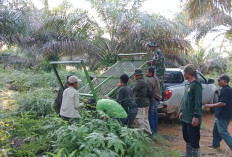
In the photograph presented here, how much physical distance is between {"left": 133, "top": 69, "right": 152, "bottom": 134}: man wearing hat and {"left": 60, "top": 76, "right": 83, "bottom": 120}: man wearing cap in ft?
4.84

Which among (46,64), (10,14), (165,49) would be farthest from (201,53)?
(10,14)

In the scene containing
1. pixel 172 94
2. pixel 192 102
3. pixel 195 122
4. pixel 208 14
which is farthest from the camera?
pixel 208 14

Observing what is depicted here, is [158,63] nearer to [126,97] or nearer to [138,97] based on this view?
[138,97]

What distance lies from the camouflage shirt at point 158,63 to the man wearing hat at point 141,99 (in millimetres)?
918

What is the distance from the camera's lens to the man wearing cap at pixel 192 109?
4.03 metres

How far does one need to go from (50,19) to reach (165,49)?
516 centimetres

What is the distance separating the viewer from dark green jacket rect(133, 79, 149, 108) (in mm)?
5223

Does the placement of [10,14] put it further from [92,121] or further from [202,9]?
[202,9]

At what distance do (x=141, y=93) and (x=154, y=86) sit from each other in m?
0.48

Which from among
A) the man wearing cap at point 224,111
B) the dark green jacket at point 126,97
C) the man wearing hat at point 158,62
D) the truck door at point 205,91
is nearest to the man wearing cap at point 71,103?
the dark green jacket at point 126,97

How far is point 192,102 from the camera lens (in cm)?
413

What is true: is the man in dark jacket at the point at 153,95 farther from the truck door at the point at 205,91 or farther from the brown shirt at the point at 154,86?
the truck door at the point at 205,91

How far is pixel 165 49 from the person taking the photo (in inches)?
419

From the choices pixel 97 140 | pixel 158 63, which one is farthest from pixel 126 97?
pixel 158 63
